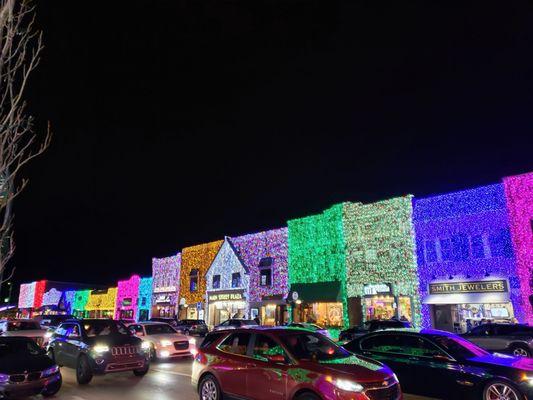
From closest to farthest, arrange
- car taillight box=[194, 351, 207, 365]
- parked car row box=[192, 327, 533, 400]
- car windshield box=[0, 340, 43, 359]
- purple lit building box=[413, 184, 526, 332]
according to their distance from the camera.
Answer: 1. parked car row box=[192, 327, 533, 400]
2. car taillight box=[194, 351, 207, 365]
3. car windshield box=[0, 340, 43, 359]
4. purple lit building box=[413, 184, 526, 332]

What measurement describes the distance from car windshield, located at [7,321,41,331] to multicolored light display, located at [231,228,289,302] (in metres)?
17.9

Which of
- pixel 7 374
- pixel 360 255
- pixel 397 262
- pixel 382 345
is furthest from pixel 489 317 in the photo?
pixel 7 374

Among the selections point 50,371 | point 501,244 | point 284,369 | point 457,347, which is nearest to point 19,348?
point 50,371

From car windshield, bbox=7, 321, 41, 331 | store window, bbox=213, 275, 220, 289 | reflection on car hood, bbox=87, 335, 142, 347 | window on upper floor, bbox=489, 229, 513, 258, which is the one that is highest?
window on upper floor, bbox=489, 229, 513, 258

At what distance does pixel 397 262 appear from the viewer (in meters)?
26.6

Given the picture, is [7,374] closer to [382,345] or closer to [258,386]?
[258,386]

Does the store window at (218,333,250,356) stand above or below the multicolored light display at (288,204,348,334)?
below

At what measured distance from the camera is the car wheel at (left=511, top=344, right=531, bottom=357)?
1525cm

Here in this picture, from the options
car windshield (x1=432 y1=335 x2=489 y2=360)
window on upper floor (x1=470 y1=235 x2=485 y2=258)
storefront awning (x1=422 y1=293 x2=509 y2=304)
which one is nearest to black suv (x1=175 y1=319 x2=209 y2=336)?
storefront awning (x1=422 y1=293 x2=509 y2=304)

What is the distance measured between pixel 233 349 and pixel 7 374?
4914 mm

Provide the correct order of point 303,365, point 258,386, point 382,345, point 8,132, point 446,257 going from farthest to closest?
point 446,257 → point 382,345 → point 8,132 → point 258,386 → point 303,365

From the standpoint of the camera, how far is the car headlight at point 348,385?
249 inches

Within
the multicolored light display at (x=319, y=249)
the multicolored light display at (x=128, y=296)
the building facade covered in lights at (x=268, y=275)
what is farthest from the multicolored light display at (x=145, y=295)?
the multicolored light display at (x=319, y=249)

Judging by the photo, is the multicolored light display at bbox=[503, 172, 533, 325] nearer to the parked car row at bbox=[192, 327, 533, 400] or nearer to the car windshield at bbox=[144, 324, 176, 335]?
the parked car row at bbox=[192, 327, 533, 400]
